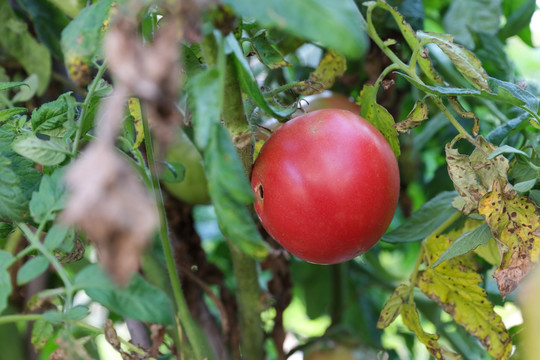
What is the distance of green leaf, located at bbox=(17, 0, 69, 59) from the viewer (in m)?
0.75

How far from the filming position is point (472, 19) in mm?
728

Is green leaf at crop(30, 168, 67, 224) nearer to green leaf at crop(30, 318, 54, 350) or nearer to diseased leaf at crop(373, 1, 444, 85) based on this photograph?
green leaf at crop(30, 318, 54, 350)

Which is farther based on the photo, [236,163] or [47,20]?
[47,20]

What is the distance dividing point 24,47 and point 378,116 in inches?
19.4

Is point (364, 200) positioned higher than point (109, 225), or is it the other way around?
point (109, 225)

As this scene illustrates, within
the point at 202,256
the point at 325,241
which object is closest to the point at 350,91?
the point at 202,256

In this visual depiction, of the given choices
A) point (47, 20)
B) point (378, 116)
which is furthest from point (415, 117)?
point (47, 20)

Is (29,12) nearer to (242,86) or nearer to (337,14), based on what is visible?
(242,86)

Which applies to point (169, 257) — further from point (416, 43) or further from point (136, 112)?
point (416, 43)

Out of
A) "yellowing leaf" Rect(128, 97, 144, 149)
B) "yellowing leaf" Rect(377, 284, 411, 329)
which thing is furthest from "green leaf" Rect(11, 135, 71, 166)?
"yellowing leaf" Rect(377, 284, 411, 329)

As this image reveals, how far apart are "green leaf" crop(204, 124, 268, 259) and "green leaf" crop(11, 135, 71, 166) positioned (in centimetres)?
15

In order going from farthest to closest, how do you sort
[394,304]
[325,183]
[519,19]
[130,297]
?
[519,19], [394,304], [325,183], [130,297]

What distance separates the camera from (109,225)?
0.19m

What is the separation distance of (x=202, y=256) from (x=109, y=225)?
24.1 inches
